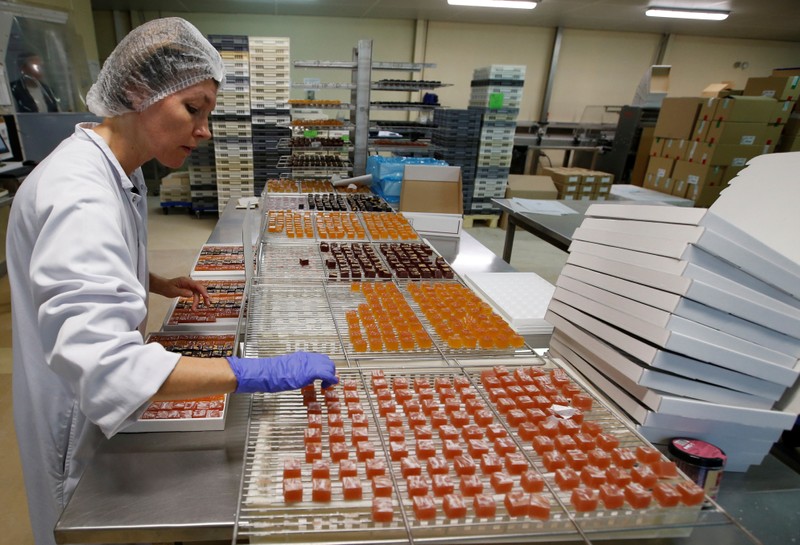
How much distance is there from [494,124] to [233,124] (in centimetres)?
364

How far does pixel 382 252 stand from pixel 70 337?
5.52 feet

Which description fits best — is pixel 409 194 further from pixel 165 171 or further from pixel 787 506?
pixel 165 171

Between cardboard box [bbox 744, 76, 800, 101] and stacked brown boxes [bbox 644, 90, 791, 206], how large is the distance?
0.15 ft

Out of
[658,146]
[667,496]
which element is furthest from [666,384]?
[658,146]

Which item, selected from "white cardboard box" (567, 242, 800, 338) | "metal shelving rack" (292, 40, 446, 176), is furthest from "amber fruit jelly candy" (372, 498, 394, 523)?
"metal shelving rack" (292, 40, 446, 176)

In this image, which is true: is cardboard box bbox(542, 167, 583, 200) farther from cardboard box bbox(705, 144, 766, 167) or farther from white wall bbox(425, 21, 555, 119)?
white wall bbox(425, 21, 555, 119)

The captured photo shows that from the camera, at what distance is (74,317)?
0.88m

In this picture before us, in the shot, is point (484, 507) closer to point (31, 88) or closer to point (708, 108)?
point (708, 108)

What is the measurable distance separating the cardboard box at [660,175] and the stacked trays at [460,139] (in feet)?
7.64

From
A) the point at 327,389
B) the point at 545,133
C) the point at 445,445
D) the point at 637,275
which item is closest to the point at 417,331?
the point at 327,389

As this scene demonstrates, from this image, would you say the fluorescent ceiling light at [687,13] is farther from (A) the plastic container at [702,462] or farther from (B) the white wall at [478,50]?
(A) the plastic container at [702,462]

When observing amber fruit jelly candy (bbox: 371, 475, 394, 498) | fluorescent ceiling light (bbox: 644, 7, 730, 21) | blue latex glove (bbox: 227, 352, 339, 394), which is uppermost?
fluorescent ceiling light (bbox: 644, 7, 730, 21)

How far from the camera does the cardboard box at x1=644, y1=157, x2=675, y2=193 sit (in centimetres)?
559

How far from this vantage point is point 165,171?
337 inches
